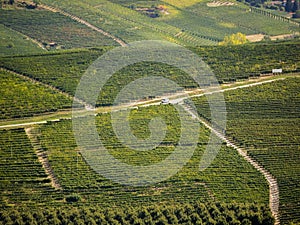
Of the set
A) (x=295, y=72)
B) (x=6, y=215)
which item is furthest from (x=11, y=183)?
(x=295, y=72)

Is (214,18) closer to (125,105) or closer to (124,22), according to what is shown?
(124,22)

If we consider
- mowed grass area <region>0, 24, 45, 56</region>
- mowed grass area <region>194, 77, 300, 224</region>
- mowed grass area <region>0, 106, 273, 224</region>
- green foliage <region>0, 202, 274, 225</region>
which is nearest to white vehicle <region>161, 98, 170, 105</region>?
mowed grass area <region>194, 77, 300, 224</region>

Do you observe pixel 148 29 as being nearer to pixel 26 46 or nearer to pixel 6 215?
pixel 26 46

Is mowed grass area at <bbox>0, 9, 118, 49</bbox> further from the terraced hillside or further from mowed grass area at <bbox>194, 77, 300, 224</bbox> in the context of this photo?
mowed grass area at <bbox>194, 77, 300, 224</bbox>

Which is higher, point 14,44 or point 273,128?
point 273,128

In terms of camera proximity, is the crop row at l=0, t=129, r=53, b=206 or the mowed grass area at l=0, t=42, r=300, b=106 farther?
the mowed grass area at l=0, t=42, r=300, b=106

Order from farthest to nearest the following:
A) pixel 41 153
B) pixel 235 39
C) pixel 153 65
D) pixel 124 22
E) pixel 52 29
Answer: pixel 124 22 < pixel 52 29 < pixel 235 39 < pixel 153 65 < pixel 41 153

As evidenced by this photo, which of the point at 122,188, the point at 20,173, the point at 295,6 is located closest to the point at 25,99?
the point at 20,173
